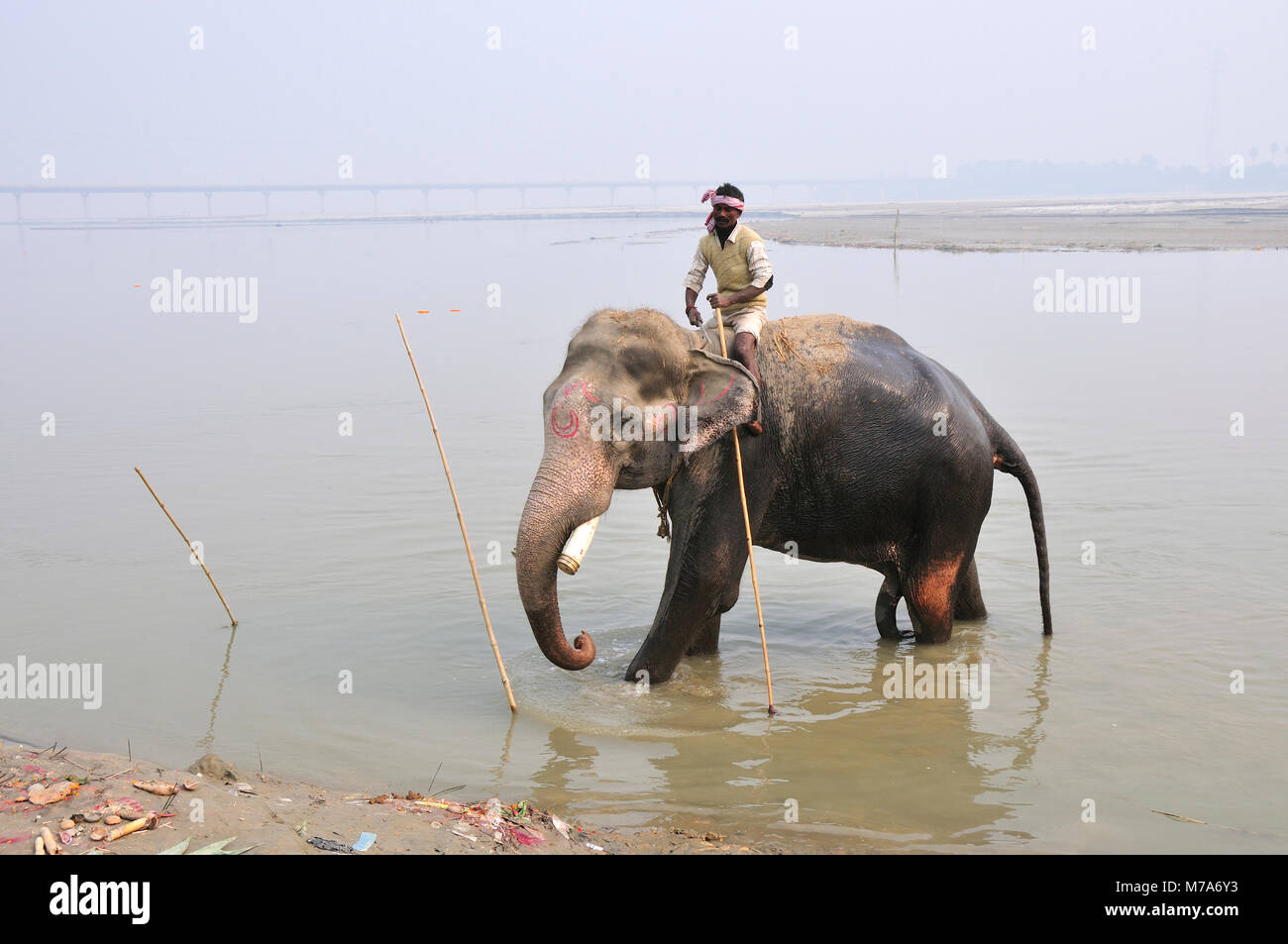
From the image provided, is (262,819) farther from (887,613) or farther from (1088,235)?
(1088,235)

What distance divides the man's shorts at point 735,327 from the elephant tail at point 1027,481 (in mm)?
2096

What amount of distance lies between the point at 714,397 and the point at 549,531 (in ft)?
4.85

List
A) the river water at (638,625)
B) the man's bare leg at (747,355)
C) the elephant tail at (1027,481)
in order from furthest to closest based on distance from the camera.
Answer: the elephant tail at (1027,481)
the man's bare leg at (747,355)
the river water at (638,625)

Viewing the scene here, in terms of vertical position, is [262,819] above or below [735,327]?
below

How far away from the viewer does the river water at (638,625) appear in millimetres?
7656

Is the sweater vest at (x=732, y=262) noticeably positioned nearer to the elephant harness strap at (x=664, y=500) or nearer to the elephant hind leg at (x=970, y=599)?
the elephant harness strap at (x=664, y=500)

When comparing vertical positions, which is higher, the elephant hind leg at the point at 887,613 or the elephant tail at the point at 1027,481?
the elephant tail at the point at 1027,481

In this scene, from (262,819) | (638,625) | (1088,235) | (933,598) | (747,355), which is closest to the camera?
(262,819)

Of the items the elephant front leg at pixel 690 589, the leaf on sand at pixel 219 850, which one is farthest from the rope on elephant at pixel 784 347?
the leaf on sand at pixel 219 850

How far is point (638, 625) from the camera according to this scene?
10.5m

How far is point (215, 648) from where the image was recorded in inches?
391

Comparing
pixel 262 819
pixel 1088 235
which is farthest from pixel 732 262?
pixel 1088 235
